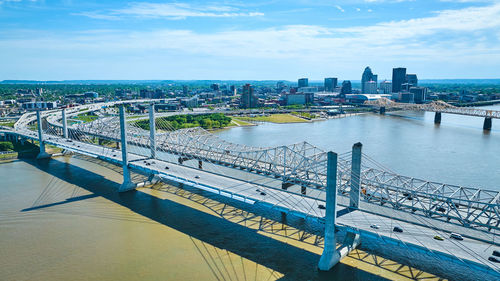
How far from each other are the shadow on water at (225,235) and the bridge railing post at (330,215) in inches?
13.0

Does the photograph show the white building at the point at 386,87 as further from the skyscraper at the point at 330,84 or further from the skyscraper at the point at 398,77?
the skyscraper at the point at 330,84

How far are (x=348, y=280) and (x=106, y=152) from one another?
716 inches

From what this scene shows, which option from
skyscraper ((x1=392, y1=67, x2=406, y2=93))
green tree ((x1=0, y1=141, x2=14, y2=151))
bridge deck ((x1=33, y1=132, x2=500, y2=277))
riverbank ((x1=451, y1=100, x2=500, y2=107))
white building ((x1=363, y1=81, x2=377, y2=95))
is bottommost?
green tree ((x1=0, y1=141, x2=14, y2=151))

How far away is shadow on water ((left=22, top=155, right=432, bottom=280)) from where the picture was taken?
11.1 metres

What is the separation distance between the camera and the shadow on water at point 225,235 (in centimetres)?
1112

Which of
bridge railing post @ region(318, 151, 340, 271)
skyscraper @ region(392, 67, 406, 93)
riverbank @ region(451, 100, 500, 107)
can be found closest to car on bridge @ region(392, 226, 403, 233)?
bridge railing post @ region(318, 151, 340, 271)

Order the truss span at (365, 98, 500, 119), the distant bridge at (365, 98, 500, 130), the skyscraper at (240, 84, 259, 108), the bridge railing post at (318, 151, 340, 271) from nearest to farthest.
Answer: the bridge railing post at (318, 151, 340, 271) → the distant bridge at (365, 98, 500, 130) → the truss span at (365, 98, 500, 119) → the skyscraper at (240, 84, 259, 108)

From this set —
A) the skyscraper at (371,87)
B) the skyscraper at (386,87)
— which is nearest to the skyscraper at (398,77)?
the skyscraper at (371,87)

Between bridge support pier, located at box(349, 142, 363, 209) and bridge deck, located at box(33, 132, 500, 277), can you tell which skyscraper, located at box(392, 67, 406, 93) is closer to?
bridge deck, located at box(33, 132, 500, 277)

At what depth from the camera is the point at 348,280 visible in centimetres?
1066

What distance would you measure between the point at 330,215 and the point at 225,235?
4.48 m

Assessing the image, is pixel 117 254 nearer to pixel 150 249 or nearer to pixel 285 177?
pixel 150 249

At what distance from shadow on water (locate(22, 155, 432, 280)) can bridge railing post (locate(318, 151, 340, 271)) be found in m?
0.33

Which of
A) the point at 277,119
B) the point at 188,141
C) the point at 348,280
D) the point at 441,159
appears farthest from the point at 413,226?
the point at 277,119
